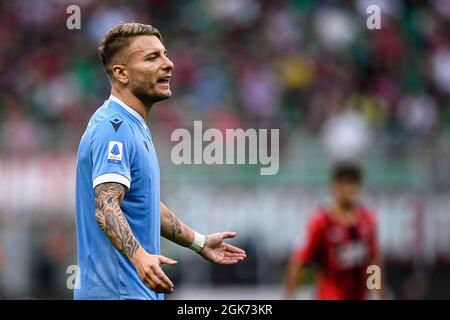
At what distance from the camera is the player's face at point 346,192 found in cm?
1042

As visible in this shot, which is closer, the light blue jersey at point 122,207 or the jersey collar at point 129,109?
the light blue jersey at point 122,207

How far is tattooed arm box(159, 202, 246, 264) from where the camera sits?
248 inches

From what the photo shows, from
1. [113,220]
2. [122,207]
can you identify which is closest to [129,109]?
[122,207]

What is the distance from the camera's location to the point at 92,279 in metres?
5.68

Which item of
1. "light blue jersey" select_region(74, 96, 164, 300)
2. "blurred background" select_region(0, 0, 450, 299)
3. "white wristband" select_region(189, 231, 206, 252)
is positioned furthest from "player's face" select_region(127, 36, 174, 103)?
"blurred background" select_region(0, 0, 450, 299)

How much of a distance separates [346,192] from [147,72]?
483 centimetres

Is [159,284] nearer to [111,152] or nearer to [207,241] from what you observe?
[111,152]

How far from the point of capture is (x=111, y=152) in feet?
18.0

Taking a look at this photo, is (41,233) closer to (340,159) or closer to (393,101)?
(340,159)

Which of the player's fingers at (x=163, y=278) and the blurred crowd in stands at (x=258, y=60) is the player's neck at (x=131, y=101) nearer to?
the player's fingers at (x=163, y=278)

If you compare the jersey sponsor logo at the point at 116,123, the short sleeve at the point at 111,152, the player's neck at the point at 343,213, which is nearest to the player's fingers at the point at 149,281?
the short sleeve at the point at 111,152

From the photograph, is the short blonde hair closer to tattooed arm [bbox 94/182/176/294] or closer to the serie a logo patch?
the serie a logo patch

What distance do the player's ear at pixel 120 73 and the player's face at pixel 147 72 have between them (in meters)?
0.02
